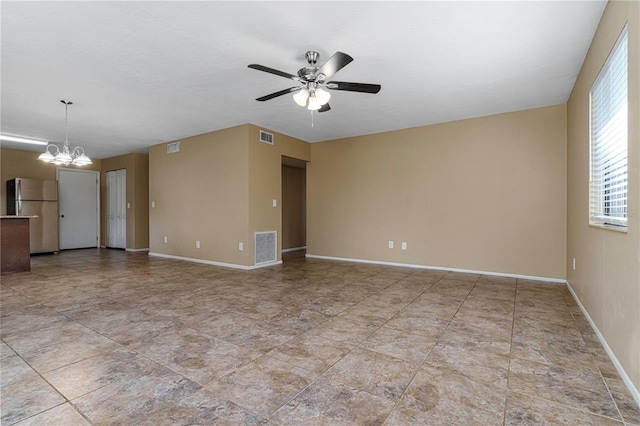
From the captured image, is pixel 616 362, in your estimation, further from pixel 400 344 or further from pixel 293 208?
pixel 293 208

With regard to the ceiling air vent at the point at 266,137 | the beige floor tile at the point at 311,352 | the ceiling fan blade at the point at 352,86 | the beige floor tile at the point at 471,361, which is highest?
the ceiling air vent at the point at 266,137

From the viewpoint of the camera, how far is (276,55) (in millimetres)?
2975

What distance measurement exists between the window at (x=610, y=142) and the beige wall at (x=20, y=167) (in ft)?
34.7

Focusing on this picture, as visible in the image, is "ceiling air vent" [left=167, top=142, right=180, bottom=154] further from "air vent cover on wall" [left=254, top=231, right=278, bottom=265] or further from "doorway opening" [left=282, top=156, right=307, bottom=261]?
"air vent cover on wall" [left=254, top=231, right=278, bottom=265]

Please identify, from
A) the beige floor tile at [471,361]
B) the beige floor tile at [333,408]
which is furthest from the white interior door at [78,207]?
the beige floor tile at [471,361]

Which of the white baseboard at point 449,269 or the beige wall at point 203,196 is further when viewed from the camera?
the beige wall at point 203,196

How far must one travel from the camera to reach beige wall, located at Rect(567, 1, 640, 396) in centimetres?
173

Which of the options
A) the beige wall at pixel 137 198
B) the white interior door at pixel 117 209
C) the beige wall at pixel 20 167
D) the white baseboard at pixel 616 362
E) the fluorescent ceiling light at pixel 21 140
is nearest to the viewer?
the white baseboard at pixel 616 362

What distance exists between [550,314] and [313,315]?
7.84 feet

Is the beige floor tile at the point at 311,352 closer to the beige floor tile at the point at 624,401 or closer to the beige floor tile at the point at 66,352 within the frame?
the beige floor tile at the point at 66,352

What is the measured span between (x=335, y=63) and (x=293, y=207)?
594cm

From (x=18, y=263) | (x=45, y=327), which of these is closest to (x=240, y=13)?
(x=45, y=327)

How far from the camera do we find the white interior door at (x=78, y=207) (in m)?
8.07

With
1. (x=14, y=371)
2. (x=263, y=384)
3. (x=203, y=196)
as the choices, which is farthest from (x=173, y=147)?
(x=263, y=384)
